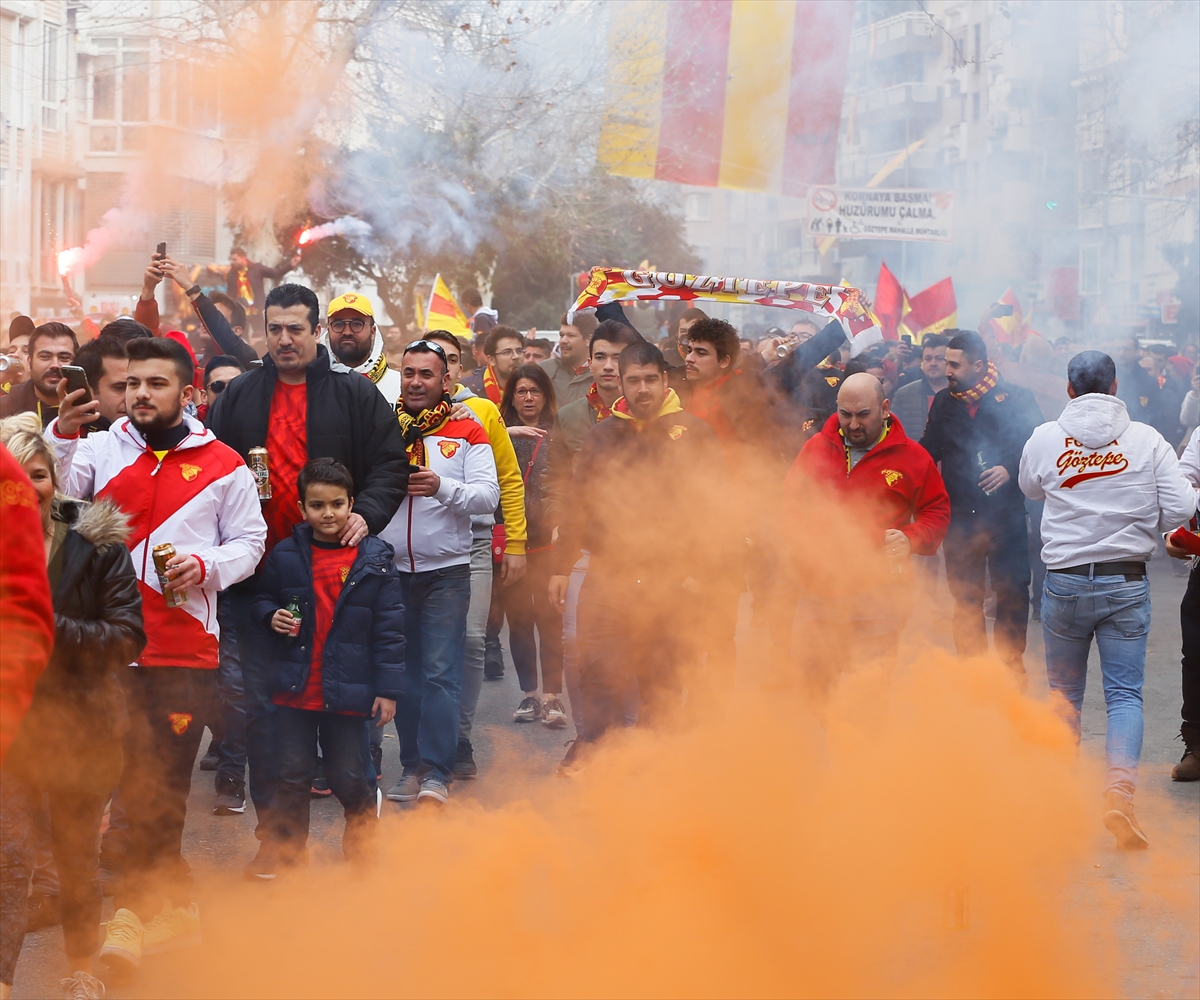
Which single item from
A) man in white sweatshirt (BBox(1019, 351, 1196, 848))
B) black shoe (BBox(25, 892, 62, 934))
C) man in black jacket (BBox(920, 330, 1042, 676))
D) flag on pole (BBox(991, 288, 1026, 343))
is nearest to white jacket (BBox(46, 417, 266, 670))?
black shoe (BBox(25, 892, 62, 934))

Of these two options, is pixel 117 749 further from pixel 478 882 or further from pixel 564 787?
pixel 564 787

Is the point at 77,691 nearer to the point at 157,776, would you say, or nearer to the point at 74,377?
the point at 157,776

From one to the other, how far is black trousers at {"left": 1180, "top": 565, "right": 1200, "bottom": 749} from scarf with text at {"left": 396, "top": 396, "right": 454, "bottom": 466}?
3.39m

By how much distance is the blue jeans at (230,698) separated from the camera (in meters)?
4.83

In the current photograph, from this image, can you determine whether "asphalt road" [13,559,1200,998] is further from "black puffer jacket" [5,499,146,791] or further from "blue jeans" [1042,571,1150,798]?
"black puffer jacket" [5,499,146,791]

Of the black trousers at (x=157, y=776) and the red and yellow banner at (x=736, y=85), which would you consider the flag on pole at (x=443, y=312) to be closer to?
the red and yellow banner at (x=736, y=85)

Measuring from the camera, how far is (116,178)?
21625 millimetres

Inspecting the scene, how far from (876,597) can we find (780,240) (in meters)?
11.3

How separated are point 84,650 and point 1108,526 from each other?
393 cm

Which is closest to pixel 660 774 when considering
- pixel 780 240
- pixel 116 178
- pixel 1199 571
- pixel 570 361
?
pixel 1199 571

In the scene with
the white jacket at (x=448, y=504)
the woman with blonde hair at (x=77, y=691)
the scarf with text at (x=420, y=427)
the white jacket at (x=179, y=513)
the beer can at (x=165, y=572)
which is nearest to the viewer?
the woman with blonde hair at (x=77, y=691)

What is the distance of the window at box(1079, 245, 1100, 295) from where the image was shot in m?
14.8

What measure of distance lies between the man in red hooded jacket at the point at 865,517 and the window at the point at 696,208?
57.2ft

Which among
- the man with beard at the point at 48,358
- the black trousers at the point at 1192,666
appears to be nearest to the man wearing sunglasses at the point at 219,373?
the man with beard at the point at 48,358
